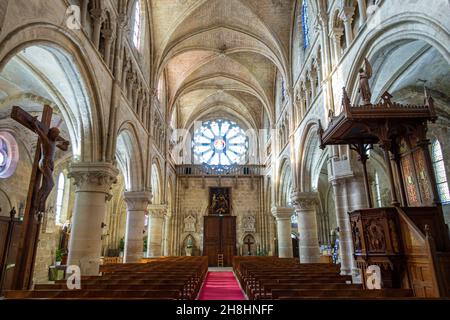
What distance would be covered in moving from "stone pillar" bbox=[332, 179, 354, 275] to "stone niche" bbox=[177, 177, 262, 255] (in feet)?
52.5

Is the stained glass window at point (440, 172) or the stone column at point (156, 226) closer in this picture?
the stained glass window at point (440, 172)

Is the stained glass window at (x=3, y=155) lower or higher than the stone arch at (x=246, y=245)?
higher

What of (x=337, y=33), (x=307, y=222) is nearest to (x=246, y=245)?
(x=307, y=222)

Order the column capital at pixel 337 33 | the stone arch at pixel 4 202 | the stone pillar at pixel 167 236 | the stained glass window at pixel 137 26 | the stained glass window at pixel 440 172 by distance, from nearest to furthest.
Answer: the column capital at pixel 337 33, the stone arch at pixel 4 202, the stained glass window at pixel 440 172, the stained glass window at pixel 137 26, the stone pillar at pixel 167 236

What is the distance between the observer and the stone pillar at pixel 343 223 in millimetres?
8969

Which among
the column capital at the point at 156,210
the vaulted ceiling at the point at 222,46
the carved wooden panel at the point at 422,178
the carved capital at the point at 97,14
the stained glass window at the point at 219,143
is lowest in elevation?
the carved wooden panel at the point at 422,178

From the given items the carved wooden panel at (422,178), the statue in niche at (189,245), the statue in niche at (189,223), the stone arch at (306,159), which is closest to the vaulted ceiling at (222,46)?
the stone arch at (306,159)

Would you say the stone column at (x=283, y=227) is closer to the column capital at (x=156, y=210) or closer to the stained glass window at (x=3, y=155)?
the column capital at (x=156, y=210)

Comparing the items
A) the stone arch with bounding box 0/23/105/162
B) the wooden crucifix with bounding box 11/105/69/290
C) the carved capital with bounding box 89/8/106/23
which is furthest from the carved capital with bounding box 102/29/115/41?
the wooden crucifix with bounding box 11/105/69/290

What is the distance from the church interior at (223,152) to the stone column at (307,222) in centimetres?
9

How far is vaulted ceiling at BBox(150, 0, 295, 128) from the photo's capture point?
1595 centimetres

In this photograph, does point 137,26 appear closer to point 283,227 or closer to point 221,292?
point 221,292

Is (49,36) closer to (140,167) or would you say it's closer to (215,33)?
(140,167)
